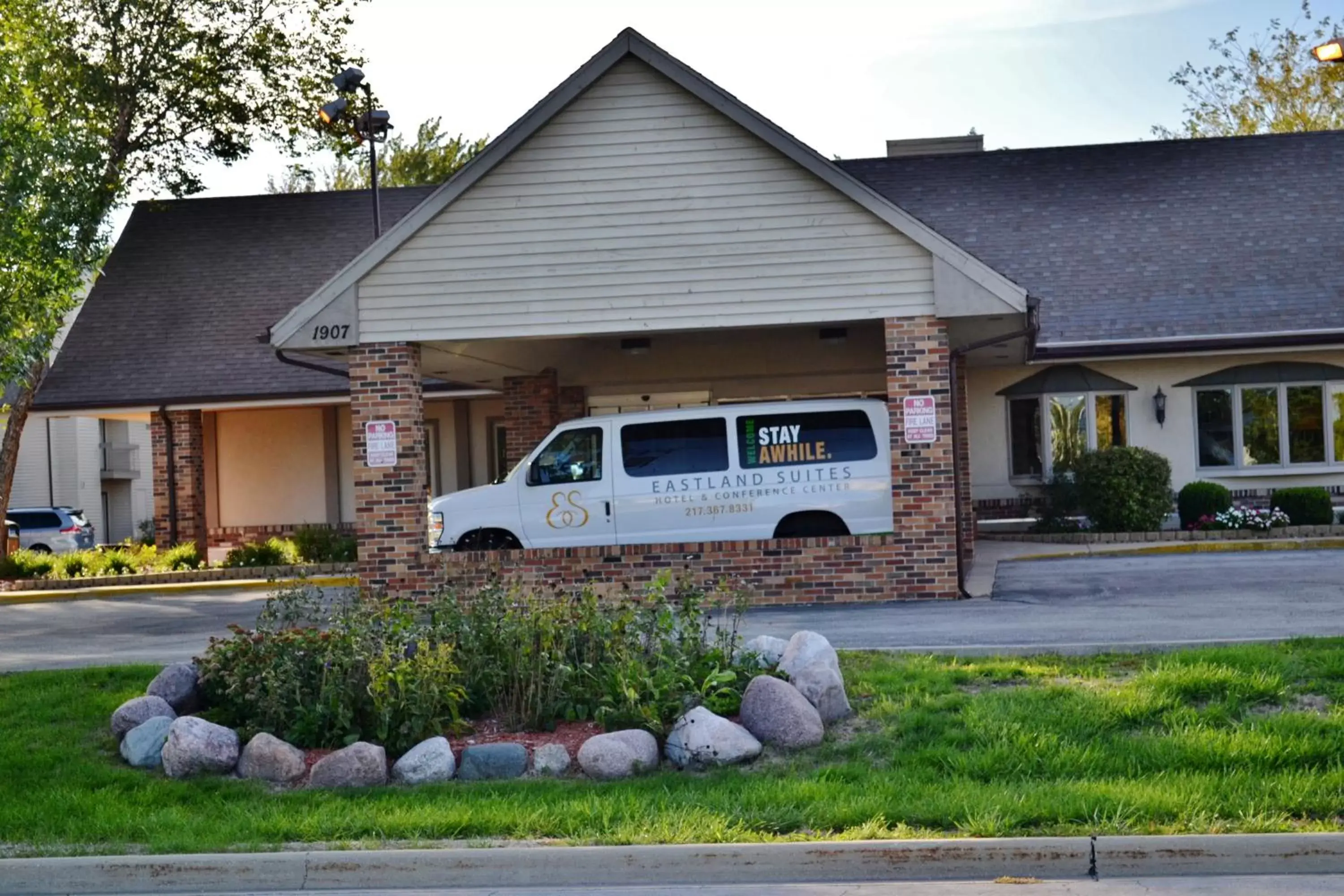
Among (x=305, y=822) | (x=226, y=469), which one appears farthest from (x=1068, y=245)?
(x=305, y=822)

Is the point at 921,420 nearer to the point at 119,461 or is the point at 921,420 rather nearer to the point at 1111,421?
the point at 1111,421

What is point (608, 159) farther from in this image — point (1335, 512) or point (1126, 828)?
point (1335, 512)

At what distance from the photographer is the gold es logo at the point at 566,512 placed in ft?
58.6

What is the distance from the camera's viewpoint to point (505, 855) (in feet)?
24.6

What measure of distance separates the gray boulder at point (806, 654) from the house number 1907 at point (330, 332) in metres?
8.27

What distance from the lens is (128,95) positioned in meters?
27.0

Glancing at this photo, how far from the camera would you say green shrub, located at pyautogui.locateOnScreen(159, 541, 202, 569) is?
25.4m

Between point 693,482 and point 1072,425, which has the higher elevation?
point 1072,425

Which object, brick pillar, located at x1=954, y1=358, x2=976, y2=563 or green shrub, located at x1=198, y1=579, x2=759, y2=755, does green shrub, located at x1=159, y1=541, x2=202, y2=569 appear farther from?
green shrub, located at x1=198, y1=579, x2=759, y2=755

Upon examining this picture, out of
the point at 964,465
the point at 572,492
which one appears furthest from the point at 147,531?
the point at 964,465

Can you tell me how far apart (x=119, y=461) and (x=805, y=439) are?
41250mm

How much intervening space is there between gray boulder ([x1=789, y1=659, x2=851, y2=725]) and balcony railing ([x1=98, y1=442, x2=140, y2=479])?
4679 cm

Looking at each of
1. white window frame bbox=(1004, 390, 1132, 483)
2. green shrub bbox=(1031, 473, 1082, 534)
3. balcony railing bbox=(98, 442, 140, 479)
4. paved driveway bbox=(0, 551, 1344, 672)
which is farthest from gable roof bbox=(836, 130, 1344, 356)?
balcony railing bbox=(98, 442, 140, 479)

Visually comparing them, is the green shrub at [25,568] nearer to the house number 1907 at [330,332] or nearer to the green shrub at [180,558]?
the green shrub at [180,558]
